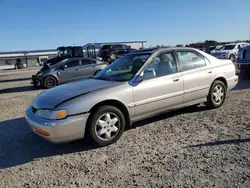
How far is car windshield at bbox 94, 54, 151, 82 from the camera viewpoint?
172 inches

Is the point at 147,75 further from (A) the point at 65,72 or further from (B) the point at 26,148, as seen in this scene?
(A) the point at 65,72

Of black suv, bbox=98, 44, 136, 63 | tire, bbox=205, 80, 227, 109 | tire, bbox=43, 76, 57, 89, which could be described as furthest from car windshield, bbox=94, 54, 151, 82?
black suv, bbox=98, 44, 136, 63

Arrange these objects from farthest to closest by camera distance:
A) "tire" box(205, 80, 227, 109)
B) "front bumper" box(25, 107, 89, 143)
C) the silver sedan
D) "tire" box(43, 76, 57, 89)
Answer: "tire" box(43, 76, 57, 89) → "tire" box(205, 80, 227, 109) → the silver sedan → "front bumper" box(25, 107, 89, 143)

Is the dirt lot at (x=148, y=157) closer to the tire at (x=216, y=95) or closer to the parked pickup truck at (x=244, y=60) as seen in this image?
the tire at (x=216, y=95)

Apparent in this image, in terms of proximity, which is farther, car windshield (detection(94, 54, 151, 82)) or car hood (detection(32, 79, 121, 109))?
car windshield (detection(94, 54, 151, 82))

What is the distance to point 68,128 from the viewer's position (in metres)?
3.44

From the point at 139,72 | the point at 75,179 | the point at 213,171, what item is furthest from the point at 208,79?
the point at 75,179

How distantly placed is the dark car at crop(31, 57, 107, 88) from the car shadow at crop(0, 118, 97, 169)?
22.9 ft

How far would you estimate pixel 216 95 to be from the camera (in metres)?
5.34

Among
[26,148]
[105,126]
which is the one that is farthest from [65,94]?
[26,148]

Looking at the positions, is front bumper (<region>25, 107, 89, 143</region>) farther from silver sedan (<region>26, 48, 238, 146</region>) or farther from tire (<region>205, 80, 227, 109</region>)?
tire (<region>205, 80, 227, 109</region>)

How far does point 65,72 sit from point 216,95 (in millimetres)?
8421

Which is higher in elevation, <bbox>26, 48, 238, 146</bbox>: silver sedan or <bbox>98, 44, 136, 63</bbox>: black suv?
<bbox>98, 44, 136, 63</bbox>: black suv

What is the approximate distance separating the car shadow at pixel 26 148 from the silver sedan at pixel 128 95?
1.22ft
